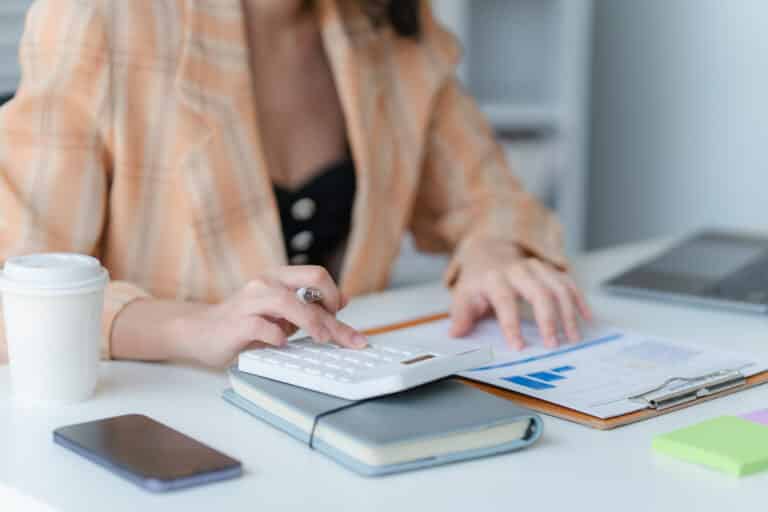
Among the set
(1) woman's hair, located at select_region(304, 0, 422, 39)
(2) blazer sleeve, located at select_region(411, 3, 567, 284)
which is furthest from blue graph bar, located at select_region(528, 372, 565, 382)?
(1) woman's hair, located at select_region(304, 0, 422, 39)

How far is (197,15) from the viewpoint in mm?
1229

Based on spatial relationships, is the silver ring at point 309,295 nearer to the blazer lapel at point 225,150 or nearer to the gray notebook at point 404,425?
the gray notebook at point 404,425

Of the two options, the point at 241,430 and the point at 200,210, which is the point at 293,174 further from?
the point at 241,430

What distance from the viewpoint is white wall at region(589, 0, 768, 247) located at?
107 inches

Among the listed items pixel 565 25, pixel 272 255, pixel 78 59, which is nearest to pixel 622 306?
pixel 272 255

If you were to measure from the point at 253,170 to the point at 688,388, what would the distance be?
60cm

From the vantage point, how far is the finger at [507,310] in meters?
1.00

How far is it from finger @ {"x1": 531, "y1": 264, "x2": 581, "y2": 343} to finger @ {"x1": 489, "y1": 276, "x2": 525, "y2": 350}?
0.12 feet

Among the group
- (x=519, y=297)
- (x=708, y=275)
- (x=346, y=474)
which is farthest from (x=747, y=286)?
(x=346, y=474)

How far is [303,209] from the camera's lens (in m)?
1.35

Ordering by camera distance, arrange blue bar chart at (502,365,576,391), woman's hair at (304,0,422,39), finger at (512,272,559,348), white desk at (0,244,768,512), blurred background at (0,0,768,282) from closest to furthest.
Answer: white desk at (0,244,768,512)
blue bar chart at (502,365,576,391)
finger at (512,272,559,348)
woman's hair at (304,0,422,39)
blurred background at (0,0,768,282)

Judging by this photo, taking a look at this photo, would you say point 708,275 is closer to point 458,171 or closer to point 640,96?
point 458,171

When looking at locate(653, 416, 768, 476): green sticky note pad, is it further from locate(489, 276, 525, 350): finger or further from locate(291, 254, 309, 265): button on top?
locate(291, 254, 309, 265): button on top

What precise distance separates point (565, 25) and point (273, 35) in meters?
1.46
